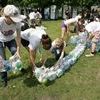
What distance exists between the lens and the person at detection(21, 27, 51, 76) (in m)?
9.96

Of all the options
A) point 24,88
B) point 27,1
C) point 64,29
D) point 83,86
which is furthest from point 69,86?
point 27,1

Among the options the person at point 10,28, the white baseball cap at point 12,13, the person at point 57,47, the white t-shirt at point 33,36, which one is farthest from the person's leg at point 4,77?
the person at point 57,47

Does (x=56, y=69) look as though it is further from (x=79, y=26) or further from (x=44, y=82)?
(x=79, y=26)

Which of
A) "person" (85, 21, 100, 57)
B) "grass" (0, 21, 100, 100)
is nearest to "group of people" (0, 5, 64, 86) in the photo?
"grass" (0, 21, 100, 100)

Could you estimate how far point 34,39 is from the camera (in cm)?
1034

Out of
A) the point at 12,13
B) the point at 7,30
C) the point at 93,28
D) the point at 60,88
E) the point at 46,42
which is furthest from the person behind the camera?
the point at 93,28

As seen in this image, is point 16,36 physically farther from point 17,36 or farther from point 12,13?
point 12,13

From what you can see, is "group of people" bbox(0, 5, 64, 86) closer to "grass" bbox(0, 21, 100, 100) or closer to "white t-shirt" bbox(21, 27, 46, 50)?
"white t-shirt" bbox(21, 27, 46, 50)

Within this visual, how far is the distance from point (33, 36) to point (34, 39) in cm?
13

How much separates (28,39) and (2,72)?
1281mm

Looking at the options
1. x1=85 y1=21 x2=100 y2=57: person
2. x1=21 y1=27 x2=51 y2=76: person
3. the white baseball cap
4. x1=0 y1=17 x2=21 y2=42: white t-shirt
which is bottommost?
x1=85 y1=21 x2=100 y2=57: person

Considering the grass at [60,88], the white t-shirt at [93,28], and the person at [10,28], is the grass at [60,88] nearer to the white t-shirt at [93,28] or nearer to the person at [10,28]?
the person at [10,28]

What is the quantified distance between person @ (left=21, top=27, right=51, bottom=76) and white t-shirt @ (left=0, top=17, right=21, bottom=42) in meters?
0.52

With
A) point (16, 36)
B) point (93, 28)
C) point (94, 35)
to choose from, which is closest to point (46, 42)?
point (16, 36)
